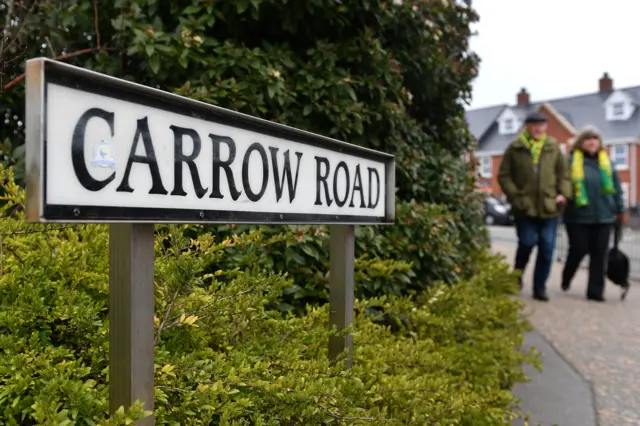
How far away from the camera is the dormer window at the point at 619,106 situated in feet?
122

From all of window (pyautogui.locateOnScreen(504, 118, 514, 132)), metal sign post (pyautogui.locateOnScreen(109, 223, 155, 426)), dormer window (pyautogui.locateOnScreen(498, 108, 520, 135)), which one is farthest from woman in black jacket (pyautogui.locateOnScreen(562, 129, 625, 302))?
window (pyautogui.locateOnScreen(504, 118, 514, 132))

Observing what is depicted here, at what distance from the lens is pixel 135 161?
3.69 ft

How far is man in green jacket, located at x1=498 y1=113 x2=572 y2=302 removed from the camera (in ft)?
19.3

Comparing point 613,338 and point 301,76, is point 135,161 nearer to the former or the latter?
point 301,76

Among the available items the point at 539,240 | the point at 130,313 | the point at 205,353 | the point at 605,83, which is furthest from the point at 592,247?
the point at 605,83

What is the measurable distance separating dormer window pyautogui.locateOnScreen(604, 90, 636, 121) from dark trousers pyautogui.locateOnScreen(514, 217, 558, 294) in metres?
36.0

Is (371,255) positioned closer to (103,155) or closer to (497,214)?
(103,155)

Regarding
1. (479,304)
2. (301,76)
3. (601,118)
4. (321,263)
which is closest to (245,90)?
(301,76)

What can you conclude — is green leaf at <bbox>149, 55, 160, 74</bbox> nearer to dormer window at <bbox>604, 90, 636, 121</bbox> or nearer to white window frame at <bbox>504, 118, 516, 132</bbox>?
dormer window at <bbox>604, 90, 636, 121</bbox>

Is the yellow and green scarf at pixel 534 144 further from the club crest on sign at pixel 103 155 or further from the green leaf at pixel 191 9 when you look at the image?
the club crest on sign at pixel 103 155

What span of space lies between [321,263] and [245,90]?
987 millimetres

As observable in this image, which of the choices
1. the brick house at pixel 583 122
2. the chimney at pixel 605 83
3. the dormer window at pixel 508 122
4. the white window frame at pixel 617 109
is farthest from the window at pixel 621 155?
the dormer window at pixel 508 122

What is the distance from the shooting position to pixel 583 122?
39.4m

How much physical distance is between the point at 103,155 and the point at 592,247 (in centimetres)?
623
